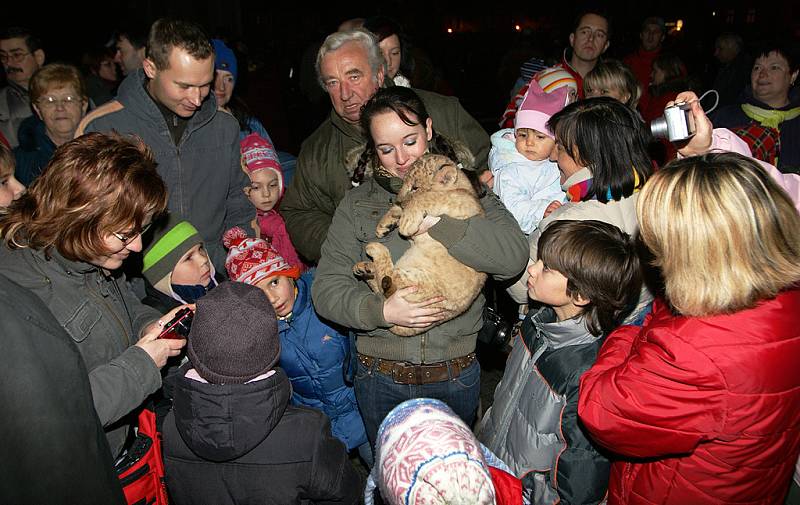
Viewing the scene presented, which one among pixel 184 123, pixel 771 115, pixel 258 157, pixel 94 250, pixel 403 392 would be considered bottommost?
pixel 403 392

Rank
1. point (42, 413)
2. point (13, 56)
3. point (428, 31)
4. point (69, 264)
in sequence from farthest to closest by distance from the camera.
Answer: point (428, 31) → point (13, 56) → point (69, 264) → point (42, 413)

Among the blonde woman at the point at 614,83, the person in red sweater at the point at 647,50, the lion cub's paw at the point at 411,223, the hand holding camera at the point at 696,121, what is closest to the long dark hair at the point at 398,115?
the lion cub's paw at the point at 411,223

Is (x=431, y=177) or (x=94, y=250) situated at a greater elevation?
(x=431, y=177)

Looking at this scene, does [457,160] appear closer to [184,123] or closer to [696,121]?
[696,121]

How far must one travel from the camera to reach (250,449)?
206 centimetres

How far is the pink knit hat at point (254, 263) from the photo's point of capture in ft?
9.93

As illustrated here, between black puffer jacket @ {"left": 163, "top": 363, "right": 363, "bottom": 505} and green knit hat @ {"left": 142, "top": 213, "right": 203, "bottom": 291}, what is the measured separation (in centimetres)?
97

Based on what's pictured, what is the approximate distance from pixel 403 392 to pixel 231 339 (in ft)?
3.04

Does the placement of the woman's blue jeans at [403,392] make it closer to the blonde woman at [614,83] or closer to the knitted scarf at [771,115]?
the blonde woman at [614,83]

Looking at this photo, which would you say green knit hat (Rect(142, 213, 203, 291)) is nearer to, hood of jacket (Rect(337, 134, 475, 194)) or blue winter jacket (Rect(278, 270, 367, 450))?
blue winter jacket (Rect(278, 270, 367, 450))

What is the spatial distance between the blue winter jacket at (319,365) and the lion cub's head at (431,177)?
98 cm

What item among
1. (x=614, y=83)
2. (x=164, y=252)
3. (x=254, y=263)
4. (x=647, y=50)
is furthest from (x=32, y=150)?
(x=647, y=50)

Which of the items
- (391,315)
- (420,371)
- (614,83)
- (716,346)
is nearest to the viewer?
(716,346)

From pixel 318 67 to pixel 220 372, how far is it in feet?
7.48
